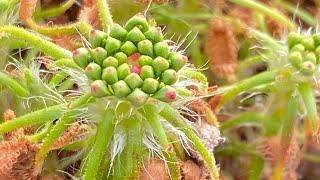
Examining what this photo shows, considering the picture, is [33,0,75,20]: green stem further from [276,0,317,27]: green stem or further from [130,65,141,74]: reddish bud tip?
[276,0,317,27]: green stem

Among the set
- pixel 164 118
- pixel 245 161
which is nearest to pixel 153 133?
pixel 164 118

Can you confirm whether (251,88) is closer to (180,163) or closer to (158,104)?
(180,163)

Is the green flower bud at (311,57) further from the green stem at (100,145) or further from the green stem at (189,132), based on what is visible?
the green stem at (100,145)

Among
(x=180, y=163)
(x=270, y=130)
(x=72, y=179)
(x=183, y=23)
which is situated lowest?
(x=72, y=179)

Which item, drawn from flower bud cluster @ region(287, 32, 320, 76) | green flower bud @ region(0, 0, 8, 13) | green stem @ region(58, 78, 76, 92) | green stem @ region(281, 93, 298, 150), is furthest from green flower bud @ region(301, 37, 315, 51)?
green flower bud @ region(0, 0, 8, 13)

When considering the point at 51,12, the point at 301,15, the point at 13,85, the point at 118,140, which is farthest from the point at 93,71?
the point at 301,15
